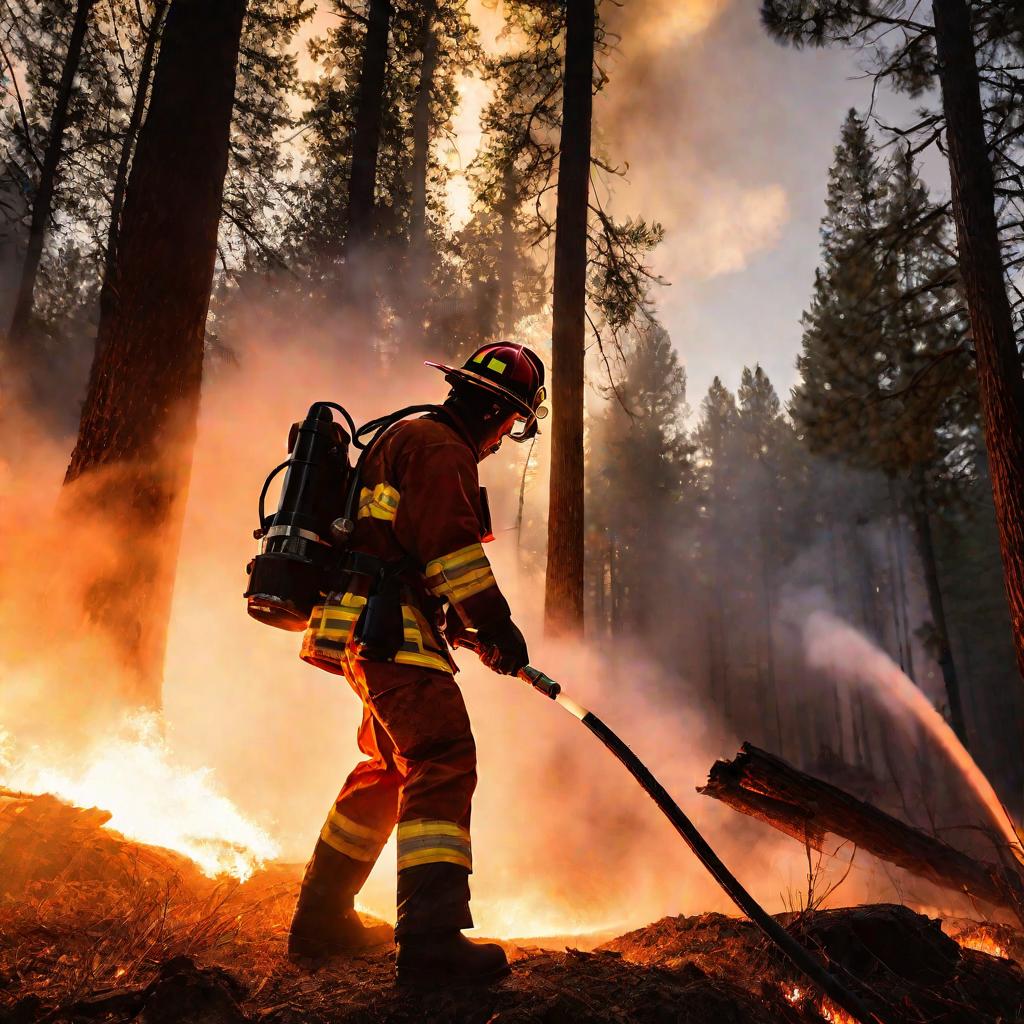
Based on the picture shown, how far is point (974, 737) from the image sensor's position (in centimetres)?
2817

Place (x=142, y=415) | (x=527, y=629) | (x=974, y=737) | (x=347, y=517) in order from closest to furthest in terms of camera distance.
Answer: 1. (x=347, y=517)
2. (x=142, y=415)
3. (x=527, y=629)
4. (x=974, y=737)

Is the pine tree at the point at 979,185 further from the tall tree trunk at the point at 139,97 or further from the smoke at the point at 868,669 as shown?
the smoke at the point at 868,669

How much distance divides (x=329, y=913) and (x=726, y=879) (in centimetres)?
168

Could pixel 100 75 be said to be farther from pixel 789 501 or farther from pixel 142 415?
pixel 789 501

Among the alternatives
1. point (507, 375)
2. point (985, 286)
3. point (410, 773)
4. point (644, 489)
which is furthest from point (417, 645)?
point (644, 489)

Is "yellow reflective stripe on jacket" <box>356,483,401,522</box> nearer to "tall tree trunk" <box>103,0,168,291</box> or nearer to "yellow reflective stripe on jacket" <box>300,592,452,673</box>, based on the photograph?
"yellow reflective stripe on jacket" <box>300,592,452,673</box>

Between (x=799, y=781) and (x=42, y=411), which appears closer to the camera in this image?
(x=799, y=781)

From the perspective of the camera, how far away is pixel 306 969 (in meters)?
2.69

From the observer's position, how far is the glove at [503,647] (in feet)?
9.53

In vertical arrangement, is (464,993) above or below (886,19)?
below

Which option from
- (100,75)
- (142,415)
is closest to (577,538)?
(142,415)

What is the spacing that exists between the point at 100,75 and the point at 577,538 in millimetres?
10860

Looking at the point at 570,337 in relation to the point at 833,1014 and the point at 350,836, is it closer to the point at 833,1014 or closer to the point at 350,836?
the point at 350,836

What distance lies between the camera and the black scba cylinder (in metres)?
2.98
